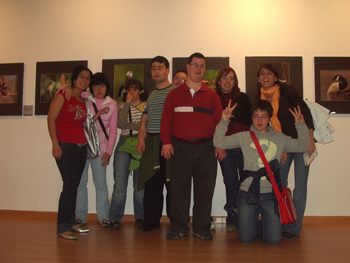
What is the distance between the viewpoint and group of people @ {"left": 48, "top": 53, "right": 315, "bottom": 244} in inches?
102

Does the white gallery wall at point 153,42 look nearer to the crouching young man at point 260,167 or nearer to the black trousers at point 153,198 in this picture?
the black trousers at point 153,198

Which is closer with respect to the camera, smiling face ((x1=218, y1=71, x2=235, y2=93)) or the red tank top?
the red tank top

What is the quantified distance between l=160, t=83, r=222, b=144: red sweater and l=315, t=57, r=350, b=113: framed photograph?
1.73 meters

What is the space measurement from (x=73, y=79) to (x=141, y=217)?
1676mm

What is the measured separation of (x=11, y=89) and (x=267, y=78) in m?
3.33

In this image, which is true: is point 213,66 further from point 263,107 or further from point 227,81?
point 263,107

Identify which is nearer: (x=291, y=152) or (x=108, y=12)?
(x=291, y=152)

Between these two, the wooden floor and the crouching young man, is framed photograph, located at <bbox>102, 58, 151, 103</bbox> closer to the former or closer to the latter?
the crouching young man

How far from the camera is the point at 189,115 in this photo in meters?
Result: 2.62

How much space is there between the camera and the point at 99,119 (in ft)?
10.8

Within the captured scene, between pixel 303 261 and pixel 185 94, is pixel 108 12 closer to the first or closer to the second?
pixel 185 94

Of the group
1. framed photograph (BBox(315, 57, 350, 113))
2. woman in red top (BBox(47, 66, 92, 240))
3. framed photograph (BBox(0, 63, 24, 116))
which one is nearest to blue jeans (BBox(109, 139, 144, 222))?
woman in red top (BBox(47, 66, 92, 240))

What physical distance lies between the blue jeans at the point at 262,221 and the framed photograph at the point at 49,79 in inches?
108

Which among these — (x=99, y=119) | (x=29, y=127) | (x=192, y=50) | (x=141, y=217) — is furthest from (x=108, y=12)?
(x=141, y=217)
